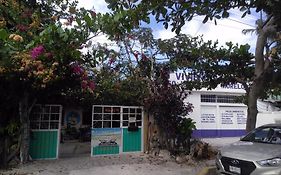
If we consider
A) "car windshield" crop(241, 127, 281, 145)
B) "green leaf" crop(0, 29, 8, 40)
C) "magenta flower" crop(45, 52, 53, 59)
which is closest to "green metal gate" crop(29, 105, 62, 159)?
"magenta flower" crop(45, 52, 53, 59)

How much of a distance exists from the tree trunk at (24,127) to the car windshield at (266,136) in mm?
6310

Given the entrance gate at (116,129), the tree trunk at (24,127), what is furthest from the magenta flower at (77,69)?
the entrance gate at (116,129)

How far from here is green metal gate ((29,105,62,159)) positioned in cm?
987

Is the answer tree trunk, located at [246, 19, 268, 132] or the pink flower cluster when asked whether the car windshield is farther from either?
the pink flower cluster

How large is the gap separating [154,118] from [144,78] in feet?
5.40

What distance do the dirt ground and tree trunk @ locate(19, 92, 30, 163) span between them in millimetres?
372

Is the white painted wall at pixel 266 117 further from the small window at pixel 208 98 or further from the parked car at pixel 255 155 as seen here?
the parked car at pixel 255 155

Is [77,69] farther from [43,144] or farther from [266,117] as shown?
[266,117]

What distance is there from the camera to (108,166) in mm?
9055

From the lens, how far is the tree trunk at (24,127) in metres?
8.95

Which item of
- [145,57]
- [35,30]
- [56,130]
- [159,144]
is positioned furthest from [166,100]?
[35,30]

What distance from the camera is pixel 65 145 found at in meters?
14.5

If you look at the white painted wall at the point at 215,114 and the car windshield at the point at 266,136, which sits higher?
the white painted wall at the point at 215,114

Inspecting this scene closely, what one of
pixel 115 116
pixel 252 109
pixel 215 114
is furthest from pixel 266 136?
pixel 215 114
